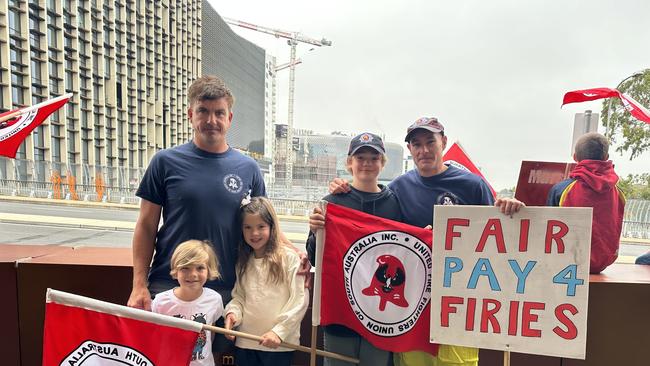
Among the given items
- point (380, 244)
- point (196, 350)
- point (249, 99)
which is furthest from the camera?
point (249, 99)

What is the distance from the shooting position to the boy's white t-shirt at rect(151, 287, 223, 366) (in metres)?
2.04

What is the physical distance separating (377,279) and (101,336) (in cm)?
151

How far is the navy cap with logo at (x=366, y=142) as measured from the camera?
2.20 meters

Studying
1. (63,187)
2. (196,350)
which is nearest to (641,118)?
(196,350)

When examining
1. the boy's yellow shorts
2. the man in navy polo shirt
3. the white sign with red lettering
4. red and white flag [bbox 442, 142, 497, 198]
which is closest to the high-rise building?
red and white flag [bbox 442, 142, 497, 198]

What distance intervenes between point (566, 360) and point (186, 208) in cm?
281

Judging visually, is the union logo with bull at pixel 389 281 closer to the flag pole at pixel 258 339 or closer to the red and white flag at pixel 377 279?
the red and white flag at pixel 377 279

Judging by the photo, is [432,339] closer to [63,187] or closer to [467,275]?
[467,275]

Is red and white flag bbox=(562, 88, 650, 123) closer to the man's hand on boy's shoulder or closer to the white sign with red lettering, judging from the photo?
the white sign with red lettering

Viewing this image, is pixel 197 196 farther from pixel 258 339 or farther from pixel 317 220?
pixel 258 339

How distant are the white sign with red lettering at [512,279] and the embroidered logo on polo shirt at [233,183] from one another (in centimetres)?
110

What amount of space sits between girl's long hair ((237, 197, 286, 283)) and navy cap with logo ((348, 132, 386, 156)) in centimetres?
60

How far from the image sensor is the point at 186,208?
2045mm

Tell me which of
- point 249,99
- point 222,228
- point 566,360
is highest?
point 249,99
